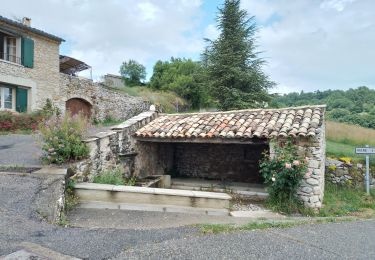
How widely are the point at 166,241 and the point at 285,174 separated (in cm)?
384

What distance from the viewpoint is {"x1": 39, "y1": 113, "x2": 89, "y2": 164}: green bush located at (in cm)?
624

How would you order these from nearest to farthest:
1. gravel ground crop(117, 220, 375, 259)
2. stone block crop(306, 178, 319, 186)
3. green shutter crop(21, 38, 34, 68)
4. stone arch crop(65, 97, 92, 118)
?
gravel ground crop(117, 220, 375, 259) → stone block crop(306, 178, 319, 186) → green shutter crop(21, 38, 34, 68) → stone arch crop(65, 97, 92, 118)

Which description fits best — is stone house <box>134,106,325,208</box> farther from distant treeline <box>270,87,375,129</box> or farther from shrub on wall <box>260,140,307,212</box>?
distant treeline <box>270,87,375,129</box>

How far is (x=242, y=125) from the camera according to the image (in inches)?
317

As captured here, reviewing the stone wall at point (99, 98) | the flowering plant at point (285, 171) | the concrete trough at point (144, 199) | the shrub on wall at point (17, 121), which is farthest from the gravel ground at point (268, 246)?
the stone wall at point (99, 98)

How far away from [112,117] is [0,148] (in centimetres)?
1107

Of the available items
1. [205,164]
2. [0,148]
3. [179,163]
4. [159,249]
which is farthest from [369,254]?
[0,148]

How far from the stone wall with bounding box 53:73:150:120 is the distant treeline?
9829 millimetres

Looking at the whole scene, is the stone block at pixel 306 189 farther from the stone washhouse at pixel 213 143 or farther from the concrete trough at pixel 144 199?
the concrete trough at pixel 144 199

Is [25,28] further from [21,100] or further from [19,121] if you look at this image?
[19,121]

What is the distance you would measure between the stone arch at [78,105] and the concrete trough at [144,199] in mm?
12404

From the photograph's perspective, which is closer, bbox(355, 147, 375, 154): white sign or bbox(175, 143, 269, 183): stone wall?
bbox(355, 147, 375, 154): white sign

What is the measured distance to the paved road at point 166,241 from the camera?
3475 millimetres

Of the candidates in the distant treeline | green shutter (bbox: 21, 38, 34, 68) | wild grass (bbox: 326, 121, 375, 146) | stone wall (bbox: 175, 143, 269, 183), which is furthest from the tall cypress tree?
green shutter (bbox: 21, 38, 34, 68)
